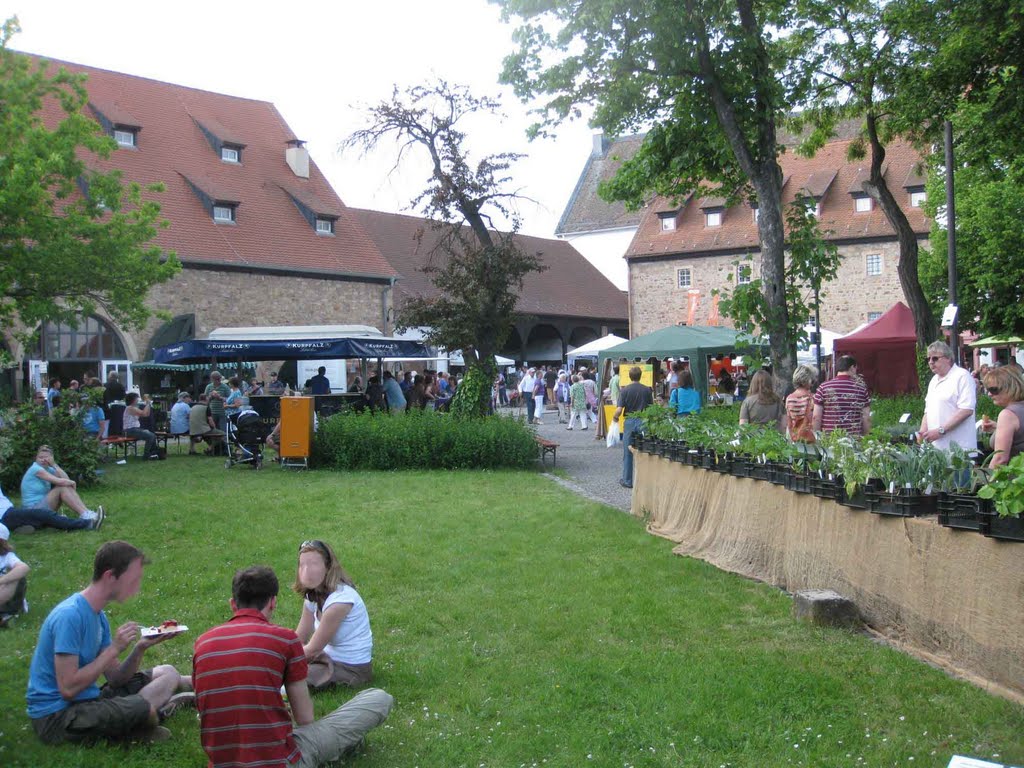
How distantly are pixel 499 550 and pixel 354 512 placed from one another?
2944mm

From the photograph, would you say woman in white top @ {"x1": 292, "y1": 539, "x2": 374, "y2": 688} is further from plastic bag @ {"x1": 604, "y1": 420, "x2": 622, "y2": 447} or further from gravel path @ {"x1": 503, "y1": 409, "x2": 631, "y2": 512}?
plastic bag @ {"x1": 604, "y1": 420, "x2": 622, "y2": 447}

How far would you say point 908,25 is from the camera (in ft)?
55.1

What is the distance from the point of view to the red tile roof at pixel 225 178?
112 feet

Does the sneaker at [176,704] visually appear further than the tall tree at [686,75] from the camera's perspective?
No

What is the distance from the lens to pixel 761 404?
10953mm

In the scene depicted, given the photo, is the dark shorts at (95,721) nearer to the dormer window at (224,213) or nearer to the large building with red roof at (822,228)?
the dormer window at (224,213)

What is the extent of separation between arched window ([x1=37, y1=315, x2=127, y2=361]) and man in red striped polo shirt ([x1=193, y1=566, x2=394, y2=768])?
2813 cm

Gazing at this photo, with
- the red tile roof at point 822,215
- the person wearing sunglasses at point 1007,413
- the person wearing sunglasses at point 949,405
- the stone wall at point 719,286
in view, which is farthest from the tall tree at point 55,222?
the red tile roof at point 822,215

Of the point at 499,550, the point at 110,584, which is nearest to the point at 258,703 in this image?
the point at 110,584

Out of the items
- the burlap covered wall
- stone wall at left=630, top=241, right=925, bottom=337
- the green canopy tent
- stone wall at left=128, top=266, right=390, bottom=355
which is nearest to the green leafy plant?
the burlap covered wall

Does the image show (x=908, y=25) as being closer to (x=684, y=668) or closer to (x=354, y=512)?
(x=354, y=512)

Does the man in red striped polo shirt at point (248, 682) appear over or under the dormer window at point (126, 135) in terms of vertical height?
under

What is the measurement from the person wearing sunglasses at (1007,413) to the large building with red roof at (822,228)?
1471 inches

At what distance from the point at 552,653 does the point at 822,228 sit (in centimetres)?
4504
